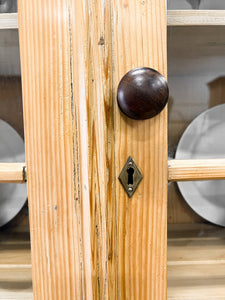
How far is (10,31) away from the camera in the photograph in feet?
0.94

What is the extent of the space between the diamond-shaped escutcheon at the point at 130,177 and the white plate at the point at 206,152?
0.07 meters

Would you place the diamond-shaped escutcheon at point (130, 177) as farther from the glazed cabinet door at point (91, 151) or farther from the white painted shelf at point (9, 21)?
the white painted shelf at point (9, 21)

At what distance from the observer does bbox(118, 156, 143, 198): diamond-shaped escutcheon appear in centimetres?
26

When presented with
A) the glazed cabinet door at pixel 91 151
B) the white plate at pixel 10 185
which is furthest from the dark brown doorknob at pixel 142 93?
the white plate at pixel 10 185

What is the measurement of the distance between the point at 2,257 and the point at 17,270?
3 cm

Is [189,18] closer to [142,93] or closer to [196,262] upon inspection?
[142,93]

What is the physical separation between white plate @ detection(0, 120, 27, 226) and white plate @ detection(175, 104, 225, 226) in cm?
22

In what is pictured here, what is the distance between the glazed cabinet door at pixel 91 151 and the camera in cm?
25

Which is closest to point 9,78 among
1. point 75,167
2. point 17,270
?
point 75,167

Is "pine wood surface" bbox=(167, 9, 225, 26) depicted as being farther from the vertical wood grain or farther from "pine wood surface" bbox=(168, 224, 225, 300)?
"pine wood surface" bbox=(168, 224, 225, 300)

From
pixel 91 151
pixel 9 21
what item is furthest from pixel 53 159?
pixel 9 21

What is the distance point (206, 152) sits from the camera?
0.30 m

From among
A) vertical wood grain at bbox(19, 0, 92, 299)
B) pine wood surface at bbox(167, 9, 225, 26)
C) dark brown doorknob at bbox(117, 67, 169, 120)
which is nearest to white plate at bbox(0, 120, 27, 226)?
vertical wood grain at bbox(19, 0, 92, 299)

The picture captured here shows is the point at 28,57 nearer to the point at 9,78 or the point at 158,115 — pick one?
the point at 9,78
